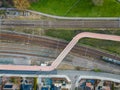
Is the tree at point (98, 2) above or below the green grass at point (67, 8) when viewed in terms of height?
above

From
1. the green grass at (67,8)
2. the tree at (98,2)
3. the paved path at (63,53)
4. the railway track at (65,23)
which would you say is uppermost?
the tree at (98,2)

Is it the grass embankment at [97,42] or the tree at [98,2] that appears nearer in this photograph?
the tree at [98,2]

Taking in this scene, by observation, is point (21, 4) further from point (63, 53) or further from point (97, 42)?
point (97, 42)

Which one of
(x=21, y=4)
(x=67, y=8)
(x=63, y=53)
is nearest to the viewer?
(x=21, y=4)

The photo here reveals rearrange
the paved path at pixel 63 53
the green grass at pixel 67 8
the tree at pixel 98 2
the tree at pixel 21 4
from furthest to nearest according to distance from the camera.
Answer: the green grass at pixel 67 8 → the paved path at pixel 63 53 → the tree at pixel 98 2 → the tree at pixel 21 4

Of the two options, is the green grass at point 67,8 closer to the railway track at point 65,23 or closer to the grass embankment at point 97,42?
the railway track at point 65,23

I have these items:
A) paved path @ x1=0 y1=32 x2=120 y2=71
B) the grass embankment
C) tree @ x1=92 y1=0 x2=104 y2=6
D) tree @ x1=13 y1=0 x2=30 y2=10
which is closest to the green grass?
tree @ x1=92 y1=0 x2=104 y2=6

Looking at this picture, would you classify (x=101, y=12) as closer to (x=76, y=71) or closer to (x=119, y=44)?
(x=119, y=44)

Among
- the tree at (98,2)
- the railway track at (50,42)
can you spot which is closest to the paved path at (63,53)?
the railway track at (50,42)

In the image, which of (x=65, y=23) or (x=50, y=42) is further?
(x=65, y=23)

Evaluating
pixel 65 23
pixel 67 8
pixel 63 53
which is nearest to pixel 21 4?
pixel 67 8
